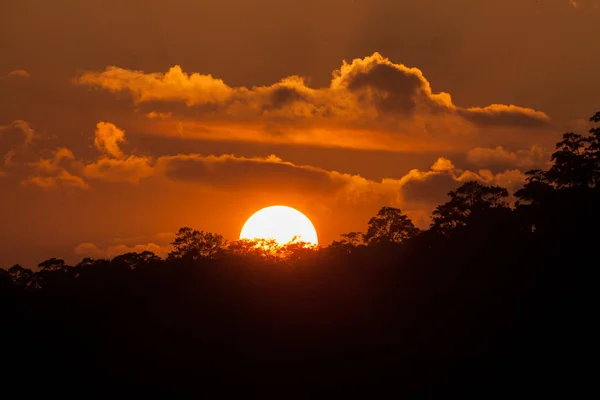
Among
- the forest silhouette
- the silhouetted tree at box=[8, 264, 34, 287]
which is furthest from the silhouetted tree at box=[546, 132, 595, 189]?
the silhouetted tree at box=[8, 264, 34, 287]

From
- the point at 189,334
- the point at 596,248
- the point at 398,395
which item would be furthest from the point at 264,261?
the point at 596,248

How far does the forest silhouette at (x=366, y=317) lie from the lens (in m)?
106

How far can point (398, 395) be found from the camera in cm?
10744

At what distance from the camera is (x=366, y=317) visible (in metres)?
126

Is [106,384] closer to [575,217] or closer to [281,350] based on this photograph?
[281,350]

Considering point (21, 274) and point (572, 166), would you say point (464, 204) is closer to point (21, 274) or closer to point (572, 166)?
point (572, 166)

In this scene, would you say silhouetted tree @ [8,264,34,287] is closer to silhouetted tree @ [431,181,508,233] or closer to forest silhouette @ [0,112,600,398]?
forest silhouette @ [0,112,600,398]

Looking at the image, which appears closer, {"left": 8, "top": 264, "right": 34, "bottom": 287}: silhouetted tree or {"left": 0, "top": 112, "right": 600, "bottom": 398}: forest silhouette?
{"left": 0, "top": 112, "right": 600, "bottom": 398}: forest silhouette

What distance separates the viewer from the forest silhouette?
106 m

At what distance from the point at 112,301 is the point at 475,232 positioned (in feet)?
196

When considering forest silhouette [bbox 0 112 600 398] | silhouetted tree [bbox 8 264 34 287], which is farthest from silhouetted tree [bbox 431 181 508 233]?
silhouetted tree [bbox 8 264 34 287]

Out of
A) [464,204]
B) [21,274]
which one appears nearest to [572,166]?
[464,204]

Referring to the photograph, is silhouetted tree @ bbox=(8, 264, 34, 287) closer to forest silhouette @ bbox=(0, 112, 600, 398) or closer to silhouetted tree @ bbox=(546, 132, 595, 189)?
forest silhouette @ bbox=(0, 112, 600, 398)

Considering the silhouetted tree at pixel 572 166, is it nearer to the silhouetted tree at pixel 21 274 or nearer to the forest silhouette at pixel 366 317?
the forest silhouette at pixel 366 317
